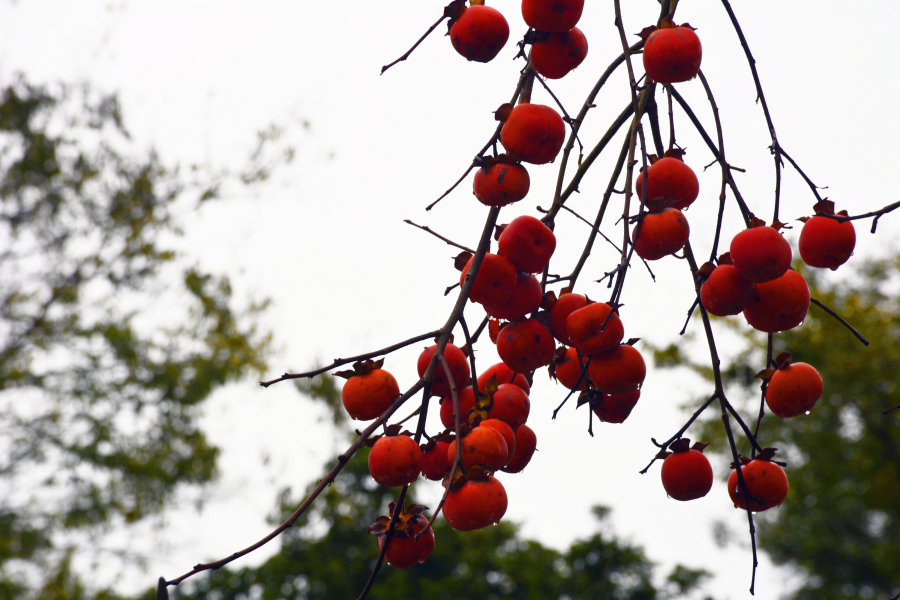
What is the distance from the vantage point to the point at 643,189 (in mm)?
1013

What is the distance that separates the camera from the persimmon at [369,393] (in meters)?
1.04

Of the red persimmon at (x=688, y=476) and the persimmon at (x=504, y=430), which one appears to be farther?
the red persimmon at (x=688, y=476)

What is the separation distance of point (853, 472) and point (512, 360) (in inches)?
333

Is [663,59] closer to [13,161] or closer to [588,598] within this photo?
[588,598]

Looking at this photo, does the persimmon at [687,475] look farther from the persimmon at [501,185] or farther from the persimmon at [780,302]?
the persimmon at [501,185]

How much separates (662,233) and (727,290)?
135 mm

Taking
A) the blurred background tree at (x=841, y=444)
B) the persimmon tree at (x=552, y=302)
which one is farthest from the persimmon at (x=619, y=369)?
the blurred background tree at (x=841, y=444)

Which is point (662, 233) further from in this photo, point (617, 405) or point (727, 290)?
point (617, 405)

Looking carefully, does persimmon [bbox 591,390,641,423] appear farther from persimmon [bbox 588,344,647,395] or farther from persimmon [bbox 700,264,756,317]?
persimmon [bbox 700,264,756,317]

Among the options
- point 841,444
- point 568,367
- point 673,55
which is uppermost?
point 841,444

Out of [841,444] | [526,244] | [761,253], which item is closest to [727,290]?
[761,253]

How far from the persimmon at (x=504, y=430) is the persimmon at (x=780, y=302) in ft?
1.32

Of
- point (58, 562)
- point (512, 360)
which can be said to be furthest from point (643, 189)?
point (58, 562)

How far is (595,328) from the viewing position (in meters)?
1.00
